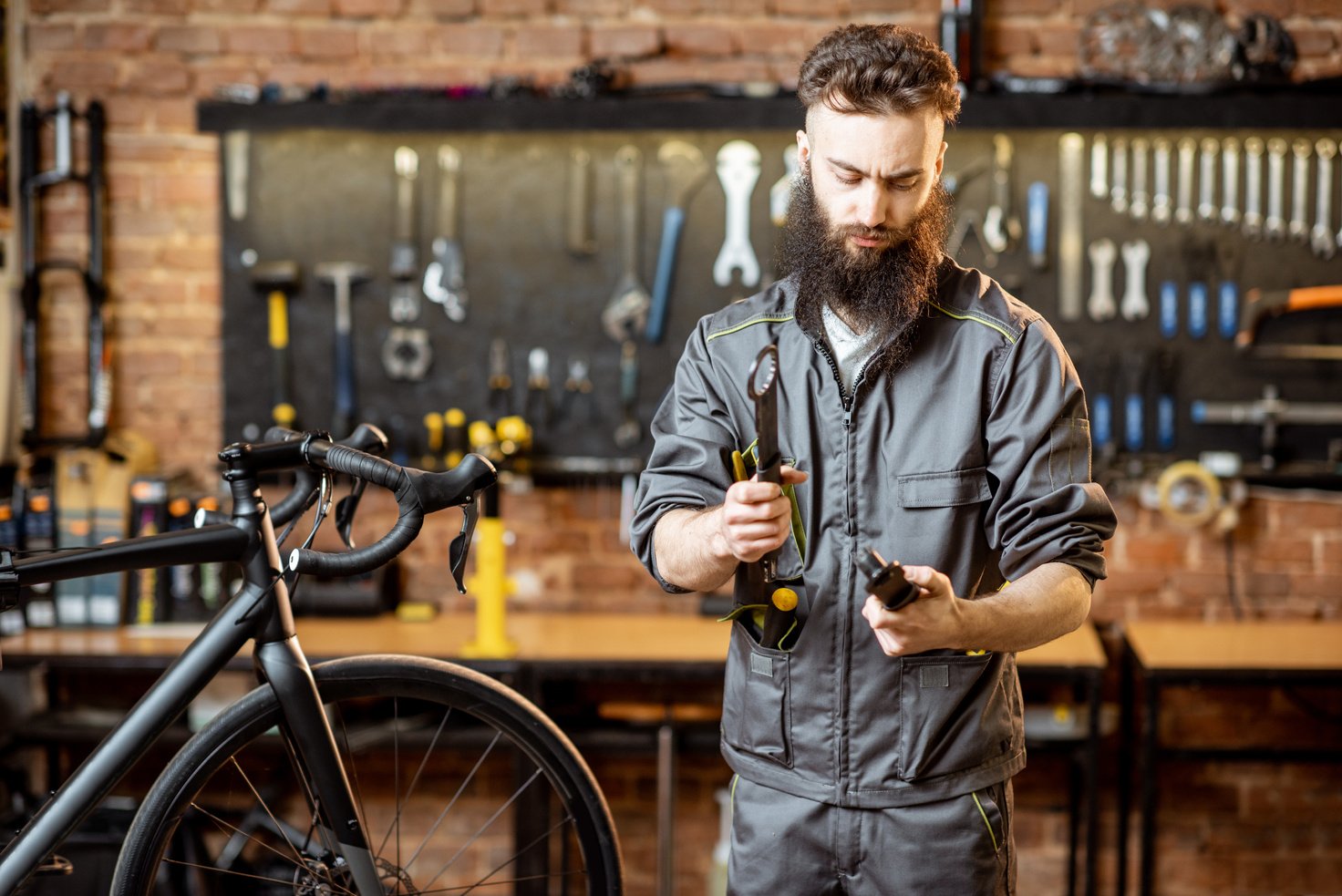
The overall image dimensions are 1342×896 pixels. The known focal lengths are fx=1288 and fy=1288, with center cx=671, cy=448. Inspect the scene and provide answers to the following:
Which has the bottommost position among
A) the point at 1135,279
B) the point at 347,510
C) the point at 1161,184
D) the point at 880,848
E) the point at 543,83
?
the point at 880,848

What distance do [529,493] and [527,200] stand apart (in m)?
0.75

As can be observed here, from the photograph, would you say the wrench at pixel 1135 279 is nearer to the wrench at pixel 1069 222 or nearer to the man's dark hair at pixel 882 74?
the wrench at pixel 1069 222

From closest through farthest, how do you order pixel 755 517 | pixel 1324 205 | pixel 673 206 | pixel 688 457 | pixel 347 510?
pixel 755 517, pixel 688 457, pixel 347 510, pixel 1324 205, pixel 673 206

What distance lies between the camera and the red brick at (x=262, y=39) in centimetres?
328

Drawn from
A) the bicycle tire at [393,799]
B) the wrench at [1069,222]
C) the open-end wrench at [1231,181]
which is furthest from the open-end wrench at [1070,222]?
the bicycle tire at [393,799]

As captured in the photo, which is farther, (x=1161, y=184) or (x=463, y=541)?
(x=1161, y=184)

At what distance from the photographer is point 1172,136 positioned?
10.4 ft

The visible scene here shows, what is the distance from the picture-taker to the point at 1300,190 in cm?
315

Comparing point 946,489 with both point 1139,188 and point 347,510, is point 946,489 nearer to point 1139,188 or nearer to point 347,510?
point 347,510

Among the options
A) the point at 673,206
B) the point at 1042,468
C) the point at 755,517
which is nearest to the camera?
the point at 755,517

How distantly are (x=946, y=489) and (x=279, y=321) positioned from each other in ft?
7.28

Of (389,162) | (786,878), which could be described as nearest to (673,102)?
(389,162)

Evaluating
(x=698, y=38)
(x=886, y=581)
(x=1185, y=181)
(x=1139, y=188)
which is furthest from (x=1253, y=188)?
(x=886, y=581)

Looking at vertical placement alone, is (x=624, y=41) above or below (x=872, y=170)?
above
